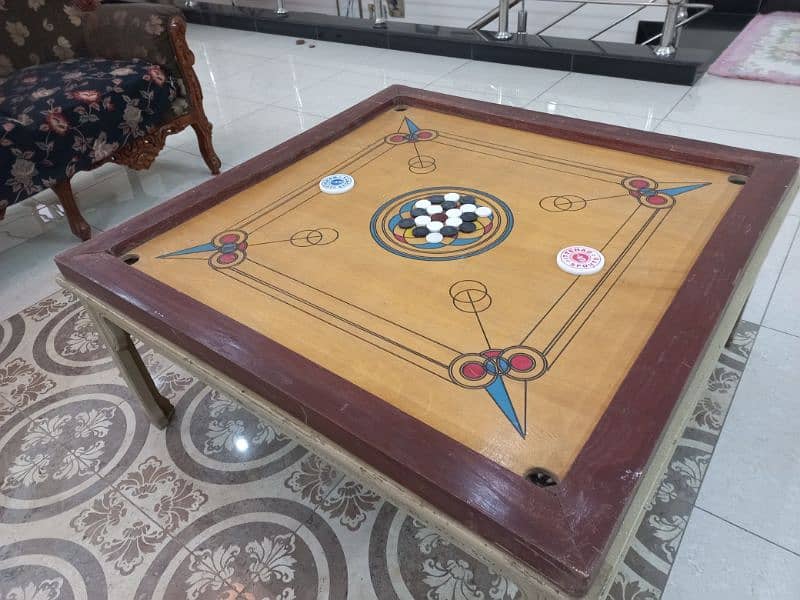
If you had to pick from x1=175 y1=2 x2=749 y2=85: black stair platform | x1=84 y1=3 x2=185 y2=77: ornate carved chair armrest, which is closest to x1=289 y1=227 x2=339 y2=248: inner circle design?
x1=84 y1=3 x2=185 y2=77: ornate carved chair armrest

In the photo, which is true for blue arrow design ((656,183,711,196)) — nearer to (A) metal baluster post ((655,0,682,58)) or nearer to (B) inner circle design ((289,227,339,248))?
(B) inner circle design ((289,227,339,248))

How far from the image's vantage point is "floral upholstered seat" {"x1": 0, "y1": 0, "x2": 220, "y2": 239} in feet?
6.24

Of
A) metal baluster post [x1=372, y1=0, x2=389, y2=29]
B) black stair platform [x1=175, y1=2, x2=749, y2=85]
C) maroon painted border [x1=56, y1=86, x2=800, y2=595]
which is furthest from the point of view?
metal baluster post [x1=372, y1=0, x2=389, y2=29]

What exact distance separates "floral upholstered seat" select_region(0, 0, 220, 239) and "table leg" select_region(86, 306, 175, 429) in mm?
994

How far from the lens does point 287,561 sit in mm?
1122

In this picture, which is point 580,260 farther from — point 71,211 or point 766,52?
point 766,52

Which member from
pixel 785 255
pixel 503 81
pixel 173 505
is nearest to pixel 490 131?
pixel 785 255

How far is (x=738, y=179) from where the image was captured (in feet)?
4.00

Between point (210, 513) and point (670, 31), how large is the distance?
309 cm

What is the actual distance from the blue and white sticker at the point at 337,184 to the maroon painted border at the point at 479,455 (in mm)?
284

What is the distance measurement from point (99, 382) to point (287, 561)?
0.80 meters

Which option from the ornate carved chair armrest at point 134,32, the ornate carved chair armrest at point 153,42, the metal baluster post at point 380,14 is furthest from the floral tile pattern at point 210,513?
the metal baluster post at point 380,14

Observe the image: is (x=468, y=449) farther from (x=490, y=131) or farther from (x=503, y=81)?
(x=503, y=81)

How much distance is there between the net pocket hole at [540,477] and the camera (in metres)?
0.68
